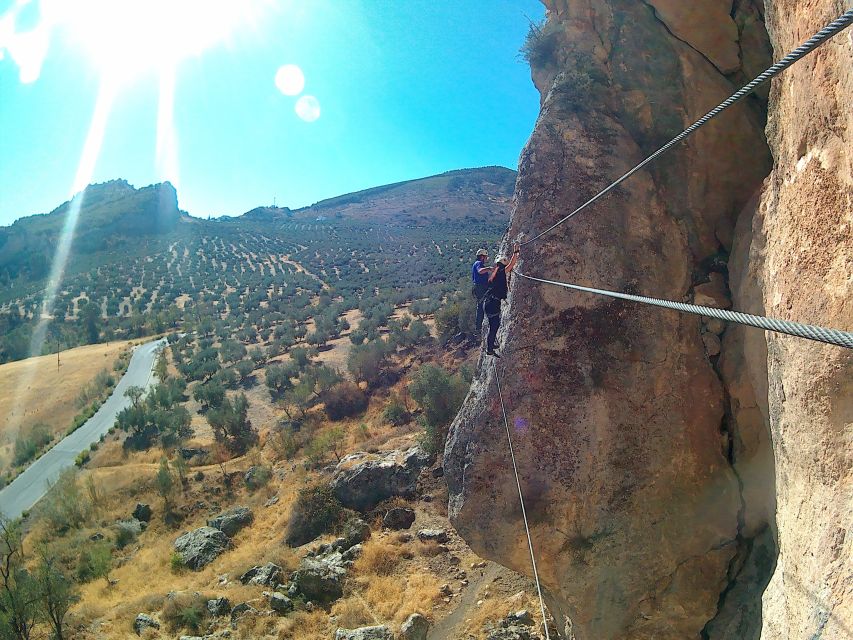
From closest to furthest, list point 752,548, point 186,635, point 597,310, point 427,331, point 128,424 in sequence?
point 752,548
point 597,310
point 186,635
point 128,424
point 427,331

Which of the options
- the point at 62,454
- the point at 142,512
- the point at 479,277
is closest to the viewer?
the point at 479,277

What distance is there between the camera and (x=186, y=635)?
11531 mm

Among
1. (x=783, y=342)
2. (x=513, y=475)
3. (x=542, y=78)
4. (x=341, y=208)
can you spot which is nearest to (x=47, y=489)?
(x=513, y=475)

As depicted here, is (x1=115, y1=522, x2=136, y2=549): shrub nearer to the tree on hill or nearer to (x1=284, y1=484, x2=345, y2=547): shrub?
the tree on hill

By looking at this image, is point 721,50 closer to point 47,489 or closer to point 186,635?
point 186,635

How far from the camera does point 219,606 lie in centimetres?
1215

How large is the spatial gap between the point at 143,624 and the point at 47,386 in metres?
31.0

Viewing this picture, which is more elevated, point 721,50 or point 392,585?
point 721,50

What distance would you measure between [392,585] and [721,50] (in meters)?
12.0

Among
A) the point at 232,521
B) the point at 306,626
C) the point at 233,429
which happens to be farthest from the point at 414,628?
the point at 233,429

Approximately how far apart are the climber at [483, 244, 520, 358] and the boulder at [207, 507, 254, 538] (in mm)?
13371

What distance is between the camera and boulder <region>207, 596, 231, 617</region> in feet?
39.5

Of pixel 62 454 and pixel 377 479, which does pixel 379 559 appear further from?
pixel 62 454

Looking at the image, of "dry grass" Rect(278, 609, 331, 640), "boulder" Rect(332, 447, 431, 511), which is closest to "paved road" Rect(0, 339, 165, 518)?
"boulder" Rect(332, 447, 431, 511)
